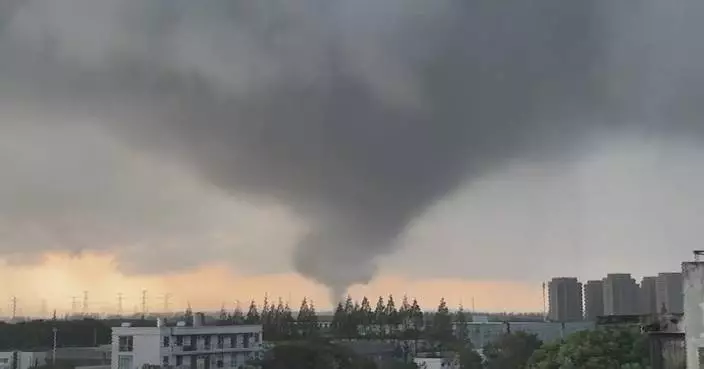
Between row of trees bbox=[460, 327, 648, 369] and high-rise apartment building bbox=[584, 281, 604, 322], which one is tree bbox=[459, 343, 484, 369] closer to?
row of trees bbox=[460, 327, 648, 369]

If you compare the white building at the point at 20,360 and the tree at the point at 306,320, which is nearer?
the white building at the point at 20,360

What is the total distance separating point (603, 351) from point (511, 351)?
110 feet

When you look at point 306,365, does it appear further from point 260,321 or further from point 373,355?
point 260,321

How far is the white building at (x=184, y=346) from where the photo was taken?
186 feet

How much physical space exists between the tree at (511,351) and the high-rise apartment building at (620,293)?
52.5 meters

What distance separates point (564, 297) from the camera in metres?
140

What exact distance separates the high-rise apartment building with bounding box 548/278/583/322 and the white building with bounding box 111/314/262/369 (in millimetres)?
83883

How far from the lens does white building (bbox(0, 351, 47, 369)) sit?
6085 centimetres

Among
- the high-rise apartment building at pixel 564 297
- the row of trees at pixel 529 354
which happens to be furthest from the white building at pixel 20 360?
the high-rise apartment building at pixel 564 297

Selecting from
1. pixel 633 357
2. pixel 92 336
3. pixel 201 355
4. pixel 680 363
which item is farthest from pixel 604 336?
pixel 92 336

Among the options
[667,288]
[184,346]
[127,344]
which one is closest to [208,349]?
[184,346]

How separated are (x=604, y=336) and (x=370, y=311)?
77.4 metres

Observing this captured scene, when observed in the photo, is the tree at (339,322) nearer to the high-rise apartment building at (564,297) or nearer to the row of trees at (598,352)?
the high-rise apartment building at (564,297)

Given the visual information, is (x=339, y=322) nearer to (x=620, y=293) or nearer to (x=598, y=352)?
(x=620, y=293)
